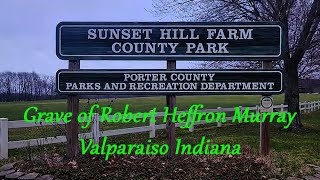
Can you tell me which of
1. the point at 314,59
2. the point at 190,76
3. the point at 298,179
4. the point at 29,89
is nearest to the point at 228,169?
the point at 298,179

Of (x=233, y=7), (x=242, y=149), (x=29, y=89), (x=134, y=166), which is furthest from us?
(x=29, y=89)

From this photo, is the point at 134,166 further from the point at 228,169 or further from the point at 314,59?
the point at 314,59

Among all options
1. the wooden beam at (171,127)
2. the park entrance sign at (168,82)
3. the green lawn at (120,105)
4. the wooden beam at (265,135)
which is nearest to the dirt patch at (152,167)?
the wooden beam at (171,127)

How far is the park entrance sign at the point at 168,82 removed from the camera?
7.34 meters

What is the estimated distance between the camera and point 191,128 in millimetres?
16547

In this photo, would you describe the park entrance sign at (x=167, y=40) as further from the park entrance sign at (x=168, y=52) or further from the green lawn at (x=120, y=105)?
the green lawn at (x=120, y=105)

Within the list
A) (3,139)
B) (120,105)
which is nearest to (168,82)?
(3,139)

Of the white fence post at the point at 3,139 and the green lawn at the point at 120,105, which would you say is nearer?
the white fence post at the point at 3,139

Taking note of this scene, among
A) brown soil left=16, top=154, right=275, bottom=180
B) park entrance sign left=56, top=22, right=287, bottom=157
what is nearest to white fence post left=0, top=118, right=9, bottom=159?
park entrance sign left=56, top=22, right=287, bottom=157

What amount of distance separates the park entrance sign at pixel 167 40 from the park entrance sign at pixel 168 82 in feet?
1.00

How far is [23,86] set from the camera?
4286 inches

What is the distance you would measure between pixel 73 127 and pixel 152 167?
1.91 m

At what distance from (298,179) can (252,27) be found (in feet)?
9.68

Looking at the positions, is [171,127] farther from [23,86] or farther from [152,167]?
[23,86]
